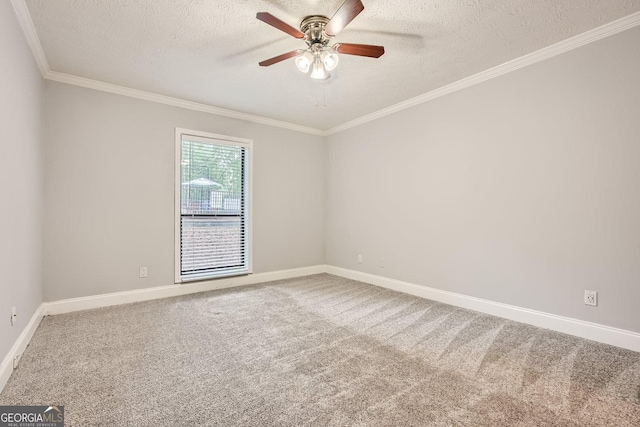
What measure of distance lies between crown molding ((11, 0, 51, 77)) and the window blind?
1.43 meters

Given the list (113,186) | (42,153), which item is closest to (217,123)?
(113,186)

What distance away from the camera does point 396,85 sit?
11.2 ft

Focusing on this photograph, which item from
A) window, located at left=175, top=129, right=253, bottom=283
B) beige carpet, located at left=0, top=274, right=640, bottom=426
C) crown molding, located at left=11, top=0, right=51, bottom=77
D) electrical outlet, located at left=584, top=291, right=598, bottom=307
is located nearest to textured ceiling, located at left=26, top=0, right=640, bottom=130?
crown molding, located at left=11, top=0, right=51, bottom=77

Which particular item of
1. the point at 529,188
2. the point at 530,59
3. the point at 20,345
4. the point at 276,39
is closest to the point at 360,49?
the point at 276,39

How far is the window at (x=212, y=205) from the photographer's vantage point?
12.8ft

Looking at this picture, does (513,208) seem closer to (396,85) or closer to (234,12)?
(396,85)

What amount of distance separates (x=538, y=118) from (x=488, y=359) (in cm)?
221

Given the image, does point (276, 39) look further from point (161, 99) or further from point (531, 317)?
point (531, 317)

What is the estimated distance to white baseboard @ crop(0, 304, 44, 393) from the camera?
178 centimetres

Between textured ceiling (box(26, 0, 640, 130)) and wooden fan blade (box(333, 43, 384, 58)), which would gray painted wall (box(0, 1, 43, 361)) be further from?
wooden fan blade (box(333, 43, 384, 58))

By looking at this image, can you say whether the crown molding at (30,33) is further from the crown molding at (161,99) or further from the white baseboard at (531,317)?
the white baseboard at (531,317)

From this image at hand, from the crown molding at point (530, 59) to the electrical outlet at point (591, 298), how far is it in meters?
2.10

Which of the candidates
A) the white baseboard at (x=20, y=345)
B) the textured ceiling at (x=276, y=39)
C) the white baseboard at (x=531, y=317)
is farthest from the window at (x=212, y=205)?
the white baseboard at (x=531, y=317)

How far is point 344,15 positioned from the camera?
1.86 m
